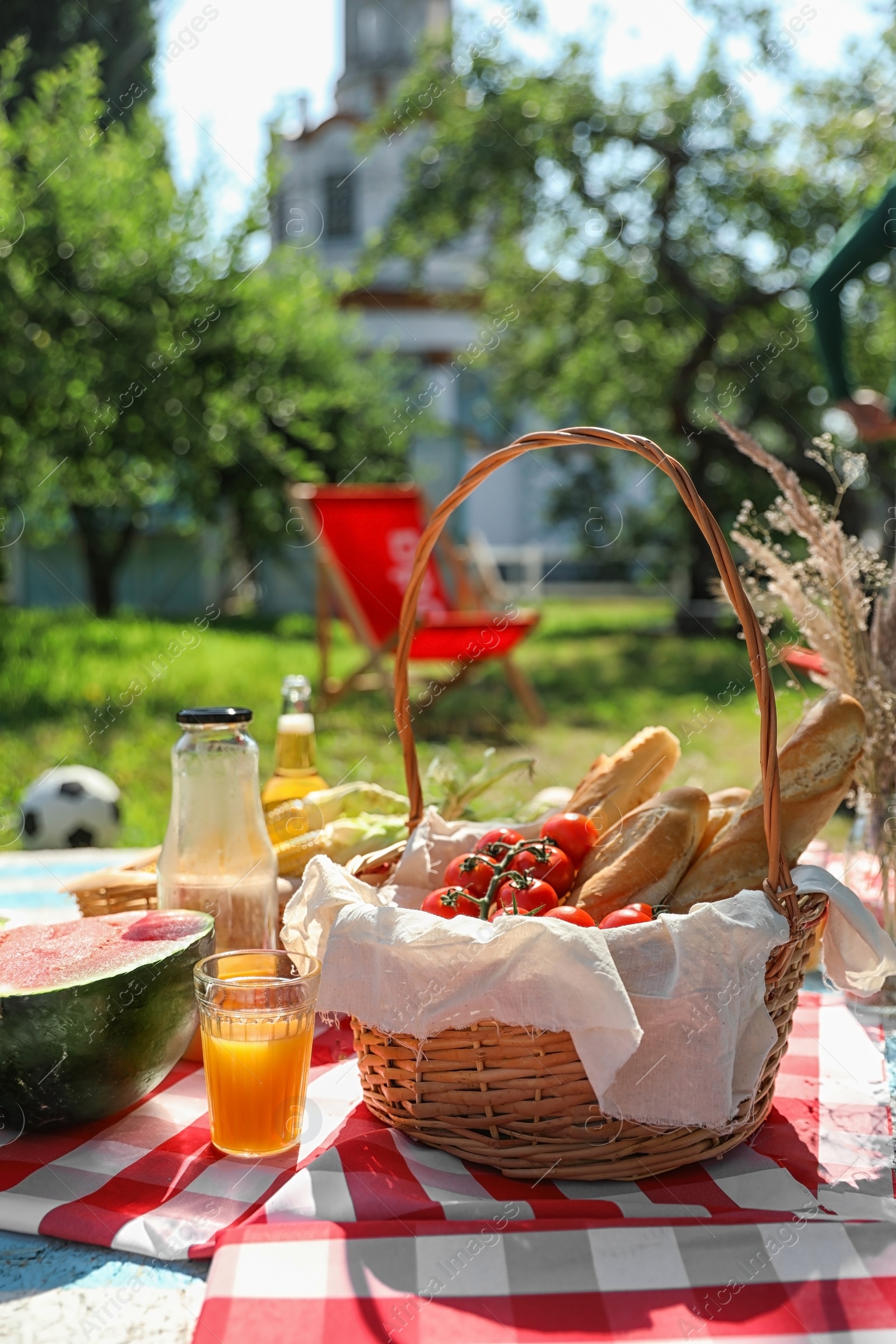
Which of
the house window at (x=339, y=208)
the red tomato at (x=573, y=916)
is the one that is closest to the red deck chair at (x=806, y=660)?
the red tomato at (x=573, y=916)

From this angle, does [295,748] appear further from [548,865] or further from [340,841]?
[548,865]

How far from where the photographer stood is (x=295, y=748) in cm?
177

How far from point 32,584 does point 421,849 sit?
1509cm

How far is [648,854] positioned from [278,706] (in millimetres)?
5524

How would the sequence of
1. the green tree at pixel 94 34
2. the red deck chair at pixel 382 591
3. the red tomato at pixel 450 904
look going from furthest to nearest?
the green tree at pixel 94 34, the red deck chair at pixel 382 591, the red tomato at pixel 450 904

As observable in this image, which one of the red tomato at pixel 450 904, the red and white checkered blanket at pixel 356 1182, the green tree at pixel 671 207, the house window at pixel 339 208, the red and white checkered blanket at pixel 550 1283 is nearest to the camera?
the red and white checkered blanket at pixel 550 1283

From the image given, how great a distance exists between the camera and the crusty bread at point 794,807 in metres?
1.33

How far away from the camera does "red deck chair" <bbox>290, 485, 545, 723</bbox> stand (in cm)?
573

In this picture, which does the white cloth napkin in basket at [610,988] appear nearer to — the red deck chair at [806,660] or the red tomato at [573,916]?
the red tomato at [573,916]

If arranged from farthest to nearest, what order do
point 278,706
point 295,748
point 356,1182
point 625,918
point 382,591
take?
point 278,706, point 382,591, point 295,748, point 625,918, point 356,1182

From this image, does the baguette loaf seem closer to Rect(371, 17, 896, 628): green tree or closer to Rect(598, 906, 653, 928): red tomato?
Rect(598, 906, 653, 928): red tomato

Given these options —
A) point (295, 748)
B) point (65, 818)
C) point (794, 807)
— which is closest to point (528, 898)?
point (794, 807)

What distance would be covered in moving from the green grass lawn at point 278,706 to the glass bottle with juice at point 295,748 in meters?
2.02

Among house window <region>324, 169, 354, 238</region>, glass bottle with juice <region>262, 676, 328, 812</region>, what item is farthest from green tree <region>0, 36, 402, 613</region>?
house window <region>324, 169, 354, 238</region>
